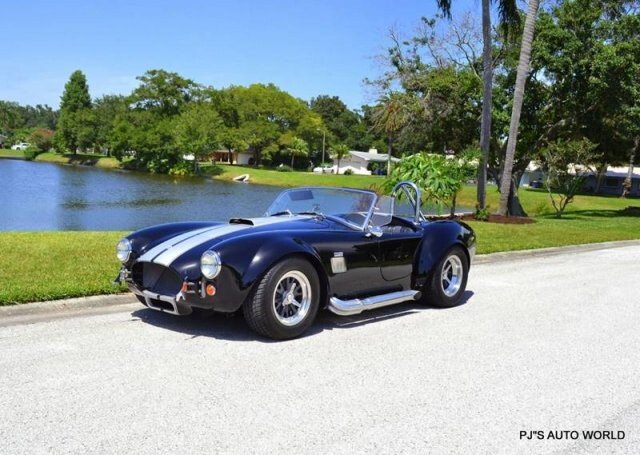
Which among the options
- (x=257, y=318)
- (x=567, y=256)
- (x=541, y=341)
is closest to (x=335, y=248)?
(x=257, y=318)

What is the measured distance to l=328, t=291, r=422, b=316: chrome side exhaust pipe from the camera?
550 cm

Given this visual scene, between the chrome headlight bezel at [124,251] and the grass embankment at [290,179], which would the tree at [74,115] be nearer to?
the grass embankment at [290,179]

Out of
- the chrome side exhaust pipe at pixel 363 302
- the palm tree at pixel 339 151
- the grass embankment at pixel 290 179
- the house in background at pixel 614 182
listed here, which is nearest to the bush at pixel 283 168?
the palm tree at pixel 339 151

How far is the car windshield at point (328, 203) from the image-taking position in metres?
6.23

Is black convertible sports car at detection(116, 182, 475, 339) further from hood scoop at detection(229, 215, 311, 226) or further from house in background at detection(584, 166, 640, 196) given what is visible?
house in background at detection(584, 166, 640, 196)

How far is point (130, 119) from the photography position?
85.4 m

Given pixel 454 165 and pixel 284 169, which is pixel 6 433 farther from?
pixel 284 169

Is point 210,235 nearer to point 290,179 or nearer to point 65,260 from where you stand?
point 65,260

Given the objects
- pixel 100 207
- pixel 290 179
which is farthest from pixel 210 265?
pixel 290 179

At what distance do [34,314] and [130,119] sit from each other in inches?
3330

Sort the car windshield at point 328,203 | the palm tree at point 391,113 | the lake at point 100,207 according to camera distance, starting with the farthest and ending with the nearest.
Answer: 1. the palm tree at point 391,113
2. the lake at point 100,207
3. the car windshield at point 328,203

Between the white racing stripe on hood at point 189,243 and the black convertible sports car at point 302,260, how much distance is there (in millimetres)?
13

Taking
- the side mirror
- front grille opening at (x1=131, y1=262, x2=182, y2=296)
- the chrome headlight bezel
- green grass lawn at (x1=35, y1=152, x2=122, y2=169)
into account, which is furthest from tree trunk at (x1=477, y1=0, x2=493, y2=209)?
green grass lawn at (x1=35, y1=152, x2=122, y2=169)

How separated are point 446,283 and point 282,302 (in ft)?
8.53
